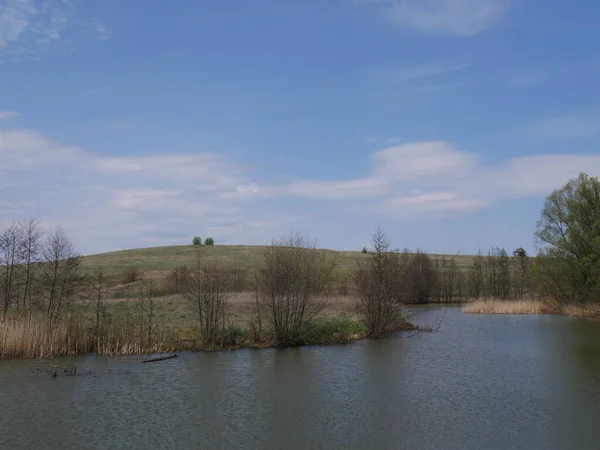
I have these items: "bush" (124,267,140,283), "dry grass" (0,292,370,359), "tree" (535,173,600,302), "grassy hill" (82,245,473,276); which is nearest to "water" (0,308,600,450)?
"dry grass" (0,292,370,359)

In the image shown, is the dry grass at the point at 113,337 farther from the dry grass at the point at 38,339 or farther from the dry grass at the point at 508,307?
the dry grass at the point at 508,307

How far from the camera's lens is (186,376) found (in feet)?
62.1

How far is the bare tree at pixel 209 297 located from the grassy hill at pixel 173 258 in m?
39.7

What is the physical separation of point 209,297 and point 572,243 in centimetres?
3391

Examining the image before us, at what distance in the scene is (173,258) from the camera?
79.2 metres

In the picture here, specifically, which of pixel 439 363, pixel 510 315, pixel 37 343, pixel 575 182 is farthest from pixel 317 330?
pixel 575 182

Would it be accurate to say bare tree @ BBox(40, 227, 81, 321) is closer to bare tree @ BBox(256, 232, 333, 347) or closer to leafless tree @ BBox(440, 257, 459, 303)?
bare tree @ BBox(256, 232, 333, 347)

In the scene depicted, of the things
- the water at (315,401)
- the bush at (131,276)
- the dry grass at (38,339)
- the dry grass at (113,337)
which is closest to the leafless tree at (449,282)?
the bush at (131,276)

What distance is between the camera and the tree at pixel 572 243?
44.2m

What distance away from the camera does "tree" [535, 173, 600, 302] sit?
44188 mm

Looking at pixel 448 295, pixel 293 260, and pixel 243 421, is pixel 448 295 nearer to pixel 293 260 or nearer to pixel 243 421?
pixel 293 260

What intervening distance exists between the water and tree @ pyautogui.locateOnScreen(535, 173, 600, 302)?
22.0 m

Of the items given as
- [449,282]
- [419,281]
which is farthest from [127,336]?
[449,282]

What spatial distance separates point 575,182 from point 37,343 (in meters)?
42.8
